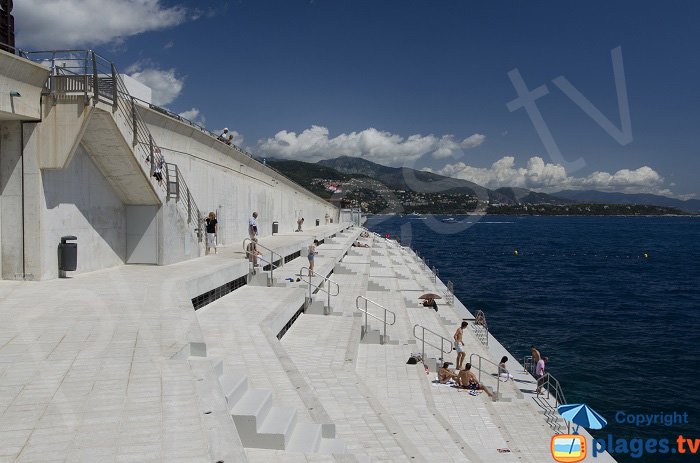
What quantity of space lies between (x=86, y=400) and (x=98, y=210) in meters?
9.00

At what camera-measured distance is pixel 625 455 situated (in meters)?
12.9

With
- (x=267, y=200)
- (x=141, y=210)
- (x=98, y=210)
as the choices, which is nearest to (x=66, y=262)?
(x=98, y=210)

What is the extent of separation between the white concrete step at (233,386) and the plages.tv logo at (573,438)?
6468mm

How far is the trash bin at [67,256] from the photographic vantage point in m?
11.1

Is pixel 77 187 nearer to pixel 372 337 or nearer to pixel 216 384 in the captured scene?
pixel 372 337

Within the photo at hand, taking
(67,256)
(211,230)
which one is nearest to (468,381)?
(211,230)

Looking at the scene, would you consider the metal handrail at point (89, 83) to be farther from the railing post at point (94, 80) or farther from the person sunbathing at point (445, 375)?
the person sunbathing at point (445, 375)

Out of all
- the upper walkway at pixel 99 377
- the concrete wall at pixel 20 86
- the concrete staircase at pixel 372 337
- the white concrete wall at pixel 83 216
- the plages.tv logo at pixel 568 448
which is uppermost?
the concrete wall at pixel 20 86

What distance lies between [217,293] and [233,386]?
618 cm

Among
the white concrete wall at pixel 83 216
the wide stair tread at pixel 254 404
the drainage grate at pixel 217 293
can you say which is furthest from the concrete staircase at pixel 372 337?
the wide stair tread at pixel 254 404

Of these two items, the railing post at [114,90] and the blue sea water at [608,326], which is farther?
the blue sea water at [608,326]

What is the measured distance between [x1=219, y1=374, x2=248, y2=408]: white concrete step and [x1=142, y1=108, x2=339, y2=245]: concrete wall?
11.2 m

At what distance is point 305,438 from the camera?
590 centimetres

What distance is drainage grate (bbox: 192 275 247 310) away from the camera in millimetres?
11109
